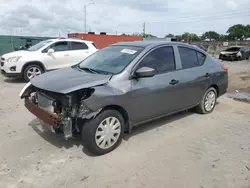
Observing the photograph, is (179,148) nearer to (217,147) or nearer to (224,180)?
(217,147)

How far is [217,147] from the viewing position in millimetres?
4094

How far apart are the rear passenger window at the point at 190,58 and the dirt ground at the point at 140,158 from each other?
1.22 m

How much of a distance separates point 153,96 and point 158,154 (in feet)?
3.29

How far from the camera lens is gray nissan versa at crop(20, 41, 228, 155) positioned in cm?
353

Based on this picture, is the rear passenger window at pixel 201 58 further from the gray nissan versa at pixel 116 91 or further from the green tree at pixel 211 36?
the green tree at pixel 211 36

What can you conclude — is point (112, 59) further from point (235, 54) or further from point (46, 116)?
point (235, 54)

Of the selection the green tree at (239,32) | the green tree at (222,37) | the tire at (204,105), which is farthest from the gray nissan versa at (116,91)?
the green tree at (222,37)

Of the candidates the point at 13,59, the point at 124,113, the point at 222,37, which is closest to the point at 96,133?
the point at 124,113

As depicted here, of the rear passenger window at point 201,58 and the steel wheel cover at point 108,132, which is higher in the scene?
the rear passenger window at point 201,58

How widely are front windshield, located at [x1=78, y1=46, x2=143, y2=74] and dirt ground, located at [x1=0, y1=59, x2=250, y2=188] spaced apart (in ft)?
4.21

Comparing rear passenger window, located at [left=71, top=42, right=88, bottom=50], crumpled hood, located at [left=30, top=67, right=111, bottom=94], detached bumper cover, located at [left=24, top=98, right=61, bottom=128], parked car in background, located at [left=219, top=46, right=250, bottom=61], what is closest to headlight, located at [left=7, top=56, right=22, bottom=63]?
rear passenger window, located at [left=71, top=42, right=88, bottom=50]

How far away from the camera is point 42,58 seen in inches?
371

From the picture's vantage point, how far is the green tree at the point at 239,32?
10156 cm

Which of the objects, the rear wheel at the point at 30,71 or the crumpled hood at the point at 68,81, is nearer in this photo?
the crumpled hood at the point at 68,81
